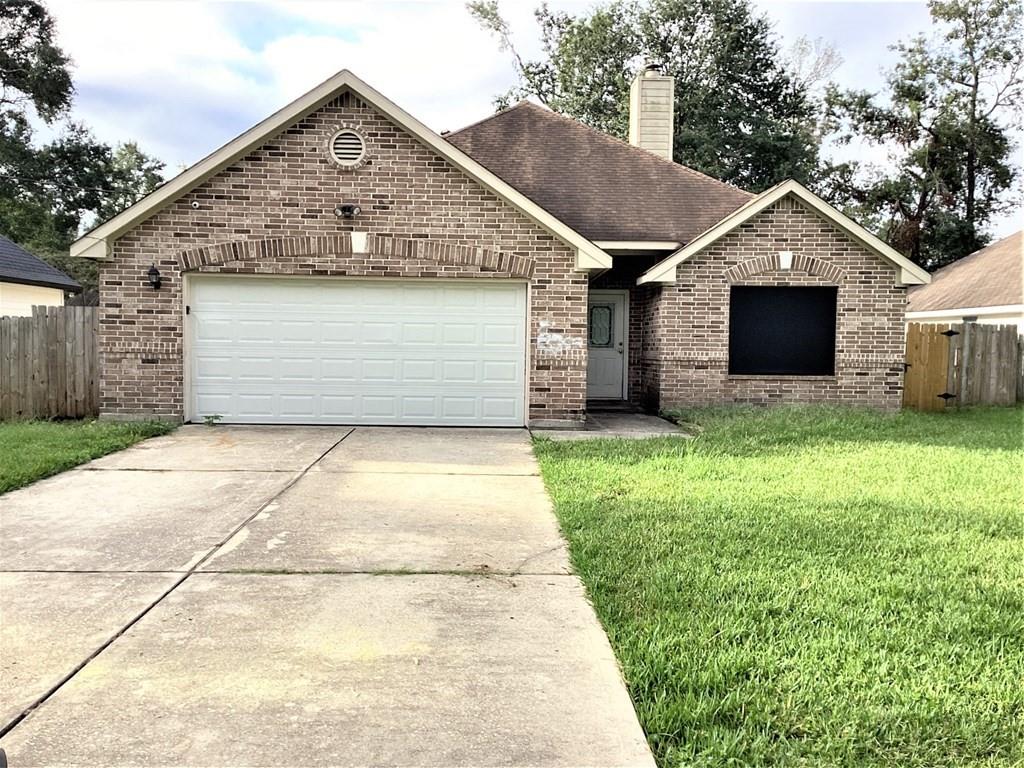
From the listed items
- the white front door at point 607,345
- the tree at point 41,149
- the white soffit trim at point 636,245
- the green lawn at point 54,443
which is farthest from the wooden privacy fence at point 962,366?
the tree at point 41,149

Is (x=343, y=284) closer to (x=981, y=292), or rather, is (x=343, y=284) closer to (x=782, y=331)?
(x=782, y=331)

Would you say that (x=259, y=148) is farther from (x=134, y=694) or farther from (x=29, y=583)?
(x=134, y=694)

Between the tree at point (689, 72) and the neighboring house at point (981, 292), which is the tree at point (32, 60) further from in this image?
the neighboring house at point (981, 292)

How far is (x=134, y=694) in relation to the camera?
333 centimetres

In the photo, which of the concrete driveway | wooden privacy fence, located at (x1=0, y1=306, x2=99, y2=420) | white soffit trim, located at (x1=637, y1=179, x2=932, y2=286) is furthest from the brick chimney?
the concrete driveway

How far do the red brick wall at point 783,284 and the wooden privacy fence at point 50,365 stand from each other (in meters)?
9.01

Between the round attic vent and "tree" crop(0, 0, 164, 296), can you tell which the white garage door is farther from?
"tree" crop(0, 0, 164, 296)

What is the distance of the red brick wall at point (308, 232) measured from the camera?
449 inches

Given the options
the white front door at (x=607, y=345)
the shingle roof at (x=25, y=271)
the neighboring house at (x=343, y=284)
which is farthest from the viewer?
the shingle roof at (x=25, y=271)

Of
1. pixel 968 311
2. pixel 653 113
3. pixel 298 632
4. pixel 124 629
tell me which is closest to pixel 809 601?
pixel 298 632

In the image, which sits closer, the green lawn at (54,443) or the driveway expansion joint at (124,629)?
the driveway expansion joint at (124,629)

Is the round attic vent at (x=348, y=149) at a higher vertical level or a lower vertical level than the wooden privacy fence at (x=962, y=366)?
higher

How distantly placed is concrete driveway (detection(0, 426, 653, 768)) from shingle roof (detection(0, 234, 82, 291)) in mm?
16226

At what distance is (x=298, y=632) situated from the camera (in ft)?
13.1
